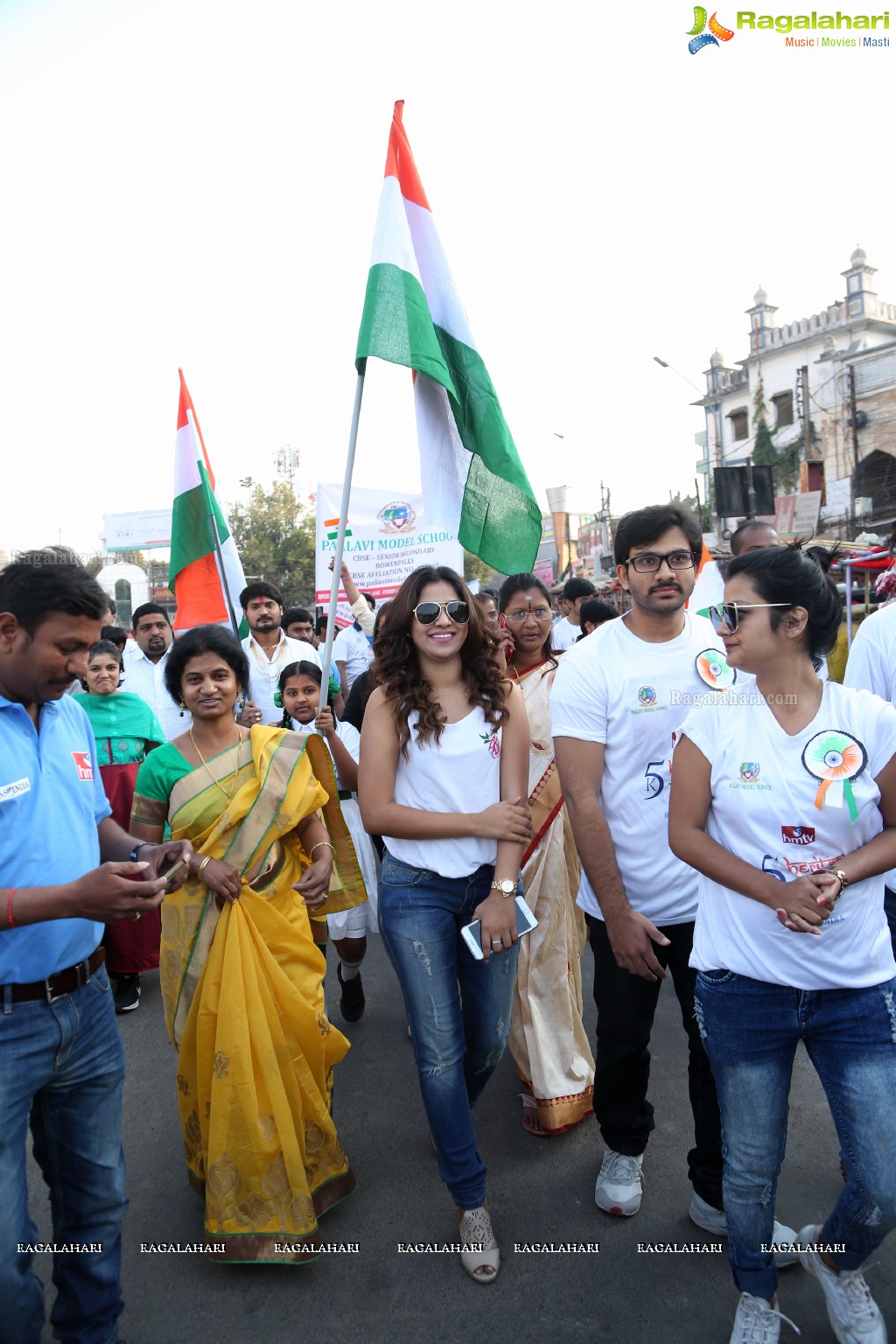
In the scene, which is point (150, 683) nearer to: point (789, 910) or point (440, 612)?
point (440, 612)

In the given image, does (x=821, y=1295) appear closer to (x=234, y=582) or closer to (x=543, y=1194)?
(x=543, y=1194)

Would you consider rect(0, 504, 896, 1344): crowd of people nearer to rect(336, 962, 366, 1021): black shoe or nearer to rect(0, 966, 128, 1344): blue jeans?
rect(0, 966, 128, 1344): blue jeans

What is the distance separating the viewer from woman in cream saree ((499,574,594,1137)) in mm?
3137

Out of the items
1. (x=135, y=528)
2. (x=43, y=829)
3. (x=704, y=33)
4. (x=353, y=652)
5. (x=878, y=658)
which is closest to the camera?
(x=43, y=829)

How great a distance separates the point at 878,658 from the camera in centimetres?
289

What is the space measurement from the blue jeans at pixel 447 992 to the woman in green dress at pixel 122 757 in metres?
2.31

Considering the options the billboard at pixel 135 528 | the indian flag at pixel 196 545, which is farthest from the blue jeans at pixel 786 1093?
the billboard at pixel 135 528

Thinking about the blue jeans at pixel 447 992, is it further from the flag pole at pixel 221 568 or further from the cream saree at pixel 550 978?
the flag pole at pixel 221 568

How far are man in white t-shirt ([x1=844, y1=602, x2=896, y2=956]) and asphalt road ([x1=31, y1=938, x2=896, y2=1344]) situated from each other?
40.2 inches

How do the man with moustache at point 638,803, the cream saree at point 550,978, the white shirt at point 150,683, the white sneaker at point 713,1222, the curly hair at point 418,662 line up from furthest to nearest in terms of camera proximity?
1. the white shirt at point 150,683
2. the cream saree at point 550,978
3. the curly hair at point 418,662
4. the man with moustache at point 638,803
5. the white sneaker at point 713,1222

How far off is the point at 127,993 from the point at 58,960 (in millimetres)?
2699

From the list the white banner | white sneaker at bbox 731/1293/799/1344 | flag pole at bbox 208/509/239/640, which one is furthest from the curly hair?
the white banner

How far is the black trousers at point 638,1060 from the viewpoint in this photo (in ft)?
8.38

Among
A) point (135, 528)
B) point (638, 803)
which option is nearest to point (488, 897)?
point (638, 803)
